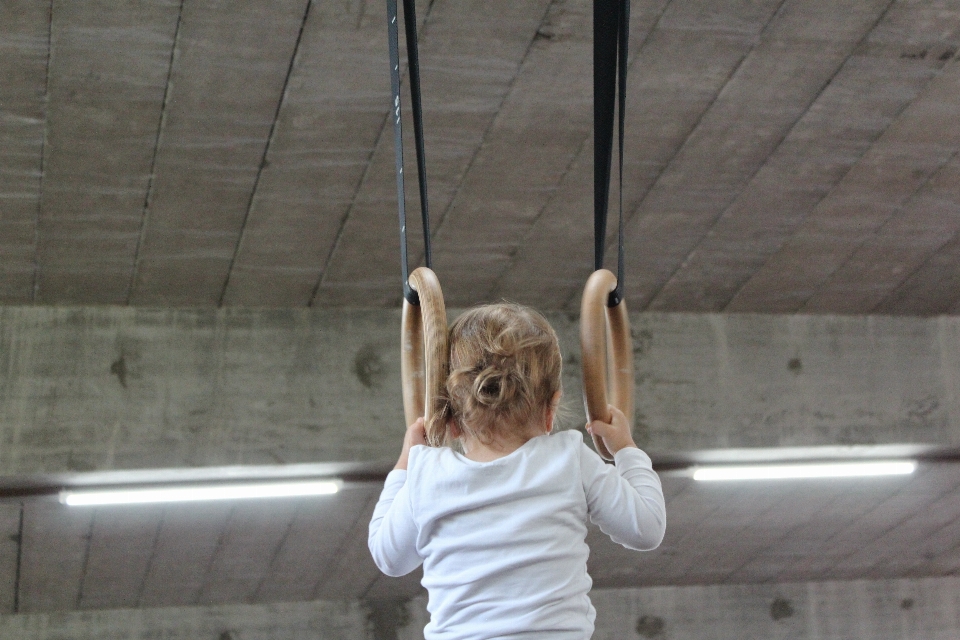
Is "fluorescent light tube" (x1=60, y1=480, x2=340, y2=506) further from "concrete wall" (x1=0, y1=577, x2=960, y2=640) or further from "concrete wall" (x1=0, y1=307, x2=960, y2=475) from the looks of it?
"concrete wall" (x1=0, y1=577, x2=960, y2=640)

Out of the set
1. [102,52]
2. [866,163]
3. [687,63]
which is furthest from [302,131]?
[866,163]

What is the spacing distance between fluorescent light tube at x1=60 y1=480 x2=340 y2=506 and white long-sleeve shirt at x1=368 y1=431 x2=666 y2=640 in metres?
4.86

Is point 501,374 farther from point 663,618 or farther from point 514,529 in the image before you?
point 663,618

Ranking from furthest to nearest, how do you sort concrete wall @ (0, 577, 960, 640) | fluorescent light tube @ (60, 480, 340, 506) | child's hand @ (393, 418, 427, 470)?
1. concrete wall @ (0, 577, 960, 640)
2. fluorescent light tube @ (60, 480, 340, 506)
3. child's hand @ (393, 418, 427, 470)

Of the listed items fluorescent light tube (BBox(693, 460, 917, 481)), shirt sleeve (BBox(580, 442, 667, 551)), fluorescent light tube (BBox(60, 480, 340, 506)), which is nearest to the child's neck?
shirt sleeve (BBox(580, 442, 667, 551))

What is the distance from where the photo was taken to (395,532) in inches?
83.0

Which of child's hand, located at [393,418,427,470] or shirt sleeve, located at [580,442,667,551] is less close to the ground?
child's hand, located at [393,418,427,470]

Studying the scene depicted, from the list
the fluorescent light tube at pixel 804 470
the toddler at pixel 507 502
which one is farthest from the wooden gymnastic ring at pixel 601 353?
the fluorescent light tube at pixel 804 470

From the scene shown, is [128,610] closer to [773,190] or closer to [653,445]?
[653,445]

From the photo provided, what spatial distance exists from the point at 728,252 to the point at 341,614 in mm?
5503

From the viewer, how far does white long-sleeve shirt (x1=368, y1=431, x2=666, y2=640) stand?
194 centimetres

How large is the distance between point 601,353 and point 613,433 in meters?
0.18

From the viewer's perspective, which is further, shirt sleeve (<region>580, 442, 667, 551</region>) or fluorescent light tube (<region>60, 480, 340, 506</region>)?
fluorescent light tube (<region>60, 480, 340, 506</region>)

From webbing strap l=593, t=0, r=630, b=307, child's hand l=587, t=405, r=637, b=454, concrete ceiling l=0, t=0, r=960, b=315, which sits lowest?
child's hand l=587, t=405, r=637, b=454
